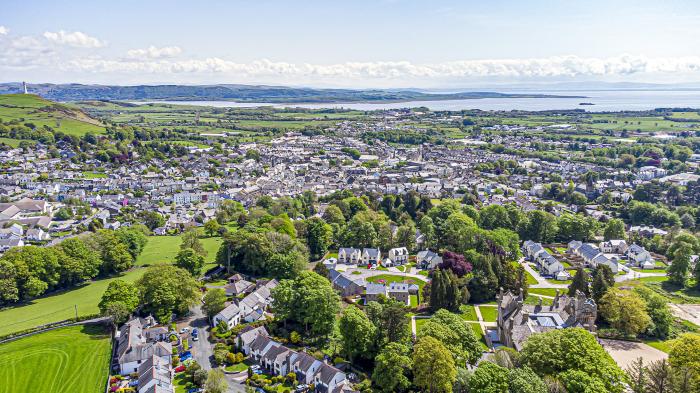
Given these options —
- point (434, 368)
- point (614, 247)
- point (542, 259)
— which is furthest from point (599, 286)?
point (614, 247)

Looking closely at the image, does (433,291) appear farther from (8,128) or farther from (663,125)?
(663,125)

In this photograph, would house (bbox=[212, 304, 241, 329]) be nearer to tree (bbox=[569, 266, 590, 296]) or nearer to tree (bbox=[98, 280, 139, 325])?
tree (bbox=[98, 280, 139, 325])

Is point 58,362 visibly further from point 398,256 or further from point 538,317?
point 538,317

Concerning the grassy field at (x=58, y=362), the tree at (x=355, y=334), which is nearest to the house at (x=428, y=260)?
the tree at (x=355, y=334)

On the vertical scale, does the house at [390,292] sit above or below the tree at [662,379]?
below

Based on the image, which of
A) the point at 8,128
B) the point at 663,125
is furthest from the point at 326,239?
the point at 663,125

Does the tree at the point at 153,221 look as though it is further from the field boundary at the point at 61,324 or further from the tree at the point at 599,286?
the tree at the point at 599,286
